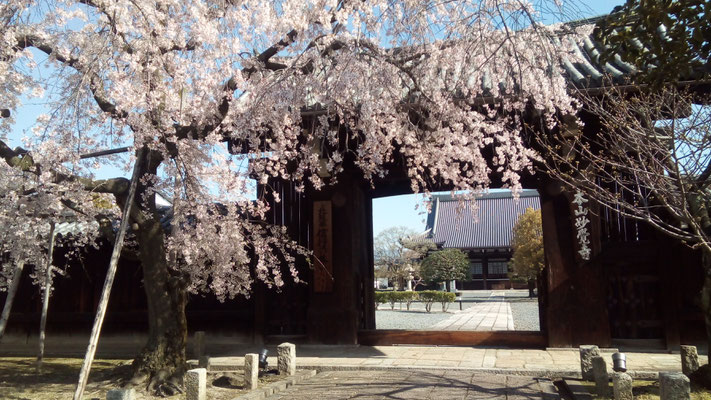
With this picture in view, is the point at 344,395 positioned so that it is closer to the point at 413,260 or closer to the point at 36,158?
the point at 36,158

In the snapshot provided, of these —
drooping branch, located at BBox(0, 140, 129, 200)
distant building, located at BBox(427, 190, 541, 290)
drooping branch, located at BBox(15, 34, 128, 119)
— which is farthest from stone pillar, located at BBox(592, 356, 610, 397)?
distant building, located at BBox(427, 190, 541, 290)

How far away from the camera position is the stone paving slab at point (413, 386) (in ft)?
23.2

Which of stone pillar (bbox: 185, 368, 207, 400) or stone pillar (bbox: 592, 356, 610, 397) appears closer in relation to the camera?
stone pillar (bbox: 185, 368, 207, 400)

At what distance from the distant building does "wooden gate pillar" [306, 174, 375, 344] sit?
3017cm

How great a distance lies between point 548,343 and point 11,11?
34.3 feet

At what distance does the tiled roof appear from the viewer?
43.1 metres

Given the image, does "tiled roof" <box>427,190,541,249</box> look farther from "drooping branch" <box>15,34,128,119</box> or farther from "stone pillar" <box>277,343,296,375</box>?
"drooping branch" <box>15,34,128,119</box>

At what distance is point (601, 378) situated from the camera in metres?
6.86

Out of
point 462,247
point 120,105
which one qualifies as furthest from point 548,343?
point 462,247

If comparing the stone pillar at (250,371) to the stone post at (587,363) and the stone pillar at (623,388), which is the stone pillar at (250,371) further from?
the stone post at (587,363)

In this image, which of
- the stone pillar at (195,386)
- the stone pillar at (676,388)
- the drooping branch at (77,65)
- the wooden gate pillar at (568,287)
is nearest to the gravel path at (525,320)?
the wooden gate pillar at (568,287)

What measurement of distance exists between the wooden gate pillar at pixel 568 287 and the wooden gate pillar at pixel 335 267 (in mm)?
4060

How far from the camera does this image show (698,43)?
13.0 ft

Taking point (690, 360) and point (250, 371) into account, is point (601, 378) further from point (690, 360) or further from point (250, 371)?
point (250, 371)
